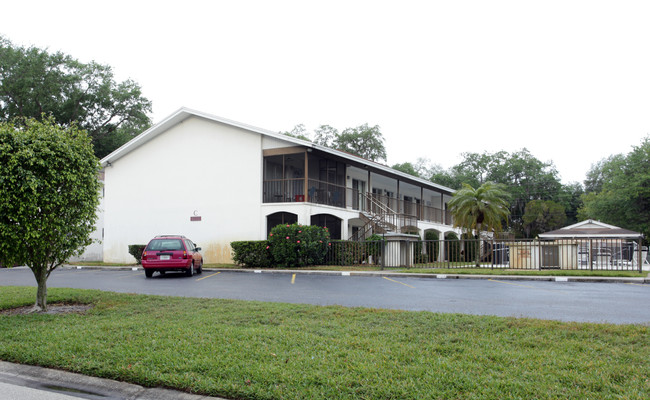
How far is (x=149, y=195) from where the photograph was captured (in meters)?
29.0

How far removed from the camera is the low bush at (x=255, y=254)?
22438 mm

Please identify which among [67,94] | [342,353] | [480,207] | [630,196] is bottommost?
[342,353]

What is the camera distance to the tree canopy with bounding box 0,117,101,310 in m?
8.91

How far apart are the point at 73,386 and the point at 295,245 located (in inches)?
641

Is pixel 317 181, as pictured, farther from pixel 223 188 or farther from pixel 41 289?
pixel 41 289

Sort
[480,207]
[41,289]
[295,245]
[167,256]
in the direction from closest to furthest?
[41,289] < [167,256] < [295,245] < [480,207]

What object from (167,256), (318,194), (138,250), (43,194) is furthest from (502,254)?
(43,194)

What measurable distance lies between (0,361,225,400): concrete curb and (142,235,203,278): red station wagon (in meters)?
11.9

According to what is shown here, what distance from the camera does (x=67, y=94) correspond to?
139 ft

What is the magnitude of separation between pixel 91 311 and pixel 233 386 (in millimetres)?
5517

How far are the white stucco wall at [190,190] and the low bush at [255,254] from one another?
2.46 meters

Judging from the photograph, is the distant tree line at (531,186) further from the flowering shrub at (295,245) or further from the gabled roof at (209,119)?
the flowering shrub at (295,245)

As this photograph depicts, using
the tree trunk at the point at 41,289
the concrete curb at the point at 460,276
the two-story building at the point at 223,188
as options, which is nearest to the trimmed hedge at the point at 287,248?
the concrete curb at the point at 460,276

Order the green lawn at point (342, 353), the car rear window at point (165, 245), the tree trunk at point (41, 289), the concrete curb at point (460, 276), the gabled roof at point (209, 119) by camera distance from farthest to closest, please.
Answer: the gabled roof at point (209, 119) → the car rear window at point (165, 245) → the concrete curb at point (460, 276) → the tree trunk at point (41, 289) → the green lawn at point (342, 353)
